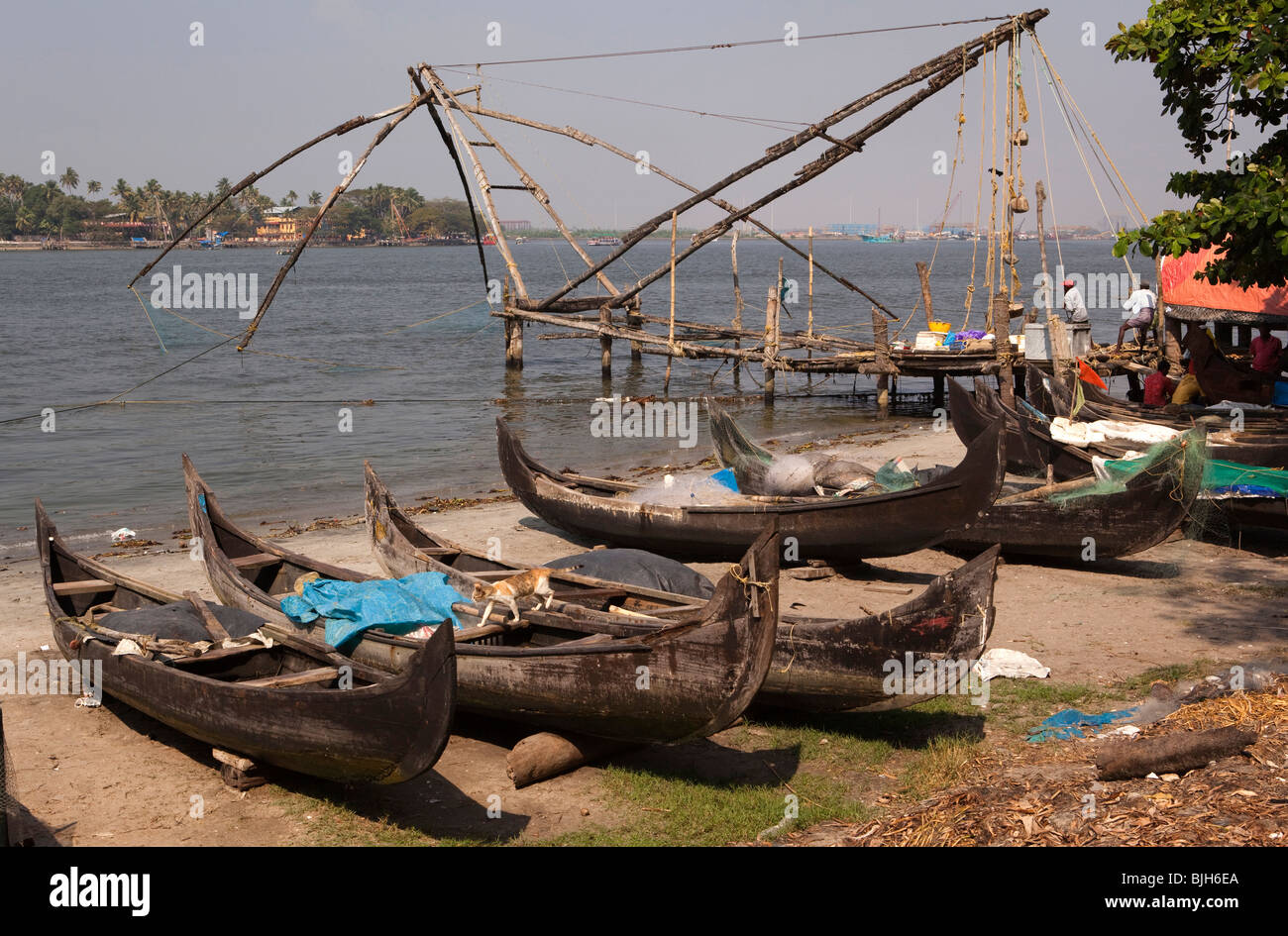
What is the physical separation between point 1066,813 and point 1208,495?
7.29m

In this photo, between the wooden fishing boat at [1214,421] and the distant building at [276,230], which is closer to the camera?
the wooden fishing boat at [1214,421]

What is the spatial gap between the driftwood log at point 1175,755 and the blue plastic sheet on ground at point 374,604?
4.16m

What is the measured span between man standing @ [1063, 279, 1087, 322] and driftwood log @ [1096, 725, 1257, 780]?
54.2 feet

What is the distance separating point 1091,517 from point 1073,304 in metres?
11.5

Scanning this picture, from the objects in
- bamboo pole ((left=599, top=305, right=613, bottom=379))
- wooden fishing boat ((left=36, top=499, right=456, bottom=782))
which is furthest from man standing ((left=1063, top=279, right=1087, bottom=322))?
wooden fishing boat ((left=36, top=499, right=456, bottom=782))

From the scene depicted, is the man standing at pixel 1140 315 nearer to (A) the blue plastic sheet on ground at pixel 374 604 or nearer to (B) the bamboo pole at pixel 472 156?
(B) the bamboo pole at pixel 472 156

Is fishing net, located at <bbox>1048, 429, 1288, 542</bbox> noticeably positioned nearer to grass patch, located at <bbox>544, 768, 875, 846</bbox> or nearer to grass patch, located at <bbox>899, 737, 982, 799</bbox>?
grass patch, located at <bbox>899, 737, 982, 799</bbox>

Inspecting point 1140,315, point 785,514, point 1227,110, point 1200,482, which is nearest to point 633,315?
point 1140,315

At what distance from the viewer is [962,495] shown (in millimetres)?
10031

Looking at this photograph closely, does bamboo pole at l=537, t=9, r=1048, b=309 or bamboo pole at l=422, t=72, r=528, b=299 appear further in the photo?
bamboo pole at l=422, t=72, r=528, b=299

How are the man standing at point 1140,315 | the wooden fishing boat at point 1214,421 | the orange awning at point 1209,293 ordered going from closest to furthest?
the wooden fishing boat at point 1214,421 → the orange awning at point 1209,293 → the man standing at point 1140,315

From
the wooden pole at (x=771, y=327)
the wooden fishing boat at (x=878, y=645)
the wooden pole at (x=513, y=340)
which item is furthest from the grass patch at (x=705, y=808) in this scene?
the wooden pole at (x=513, y=340)

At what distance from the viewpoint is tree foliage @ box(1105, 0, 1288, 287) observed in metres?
6.95

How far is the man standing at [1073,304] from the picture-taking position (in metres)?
21.0
